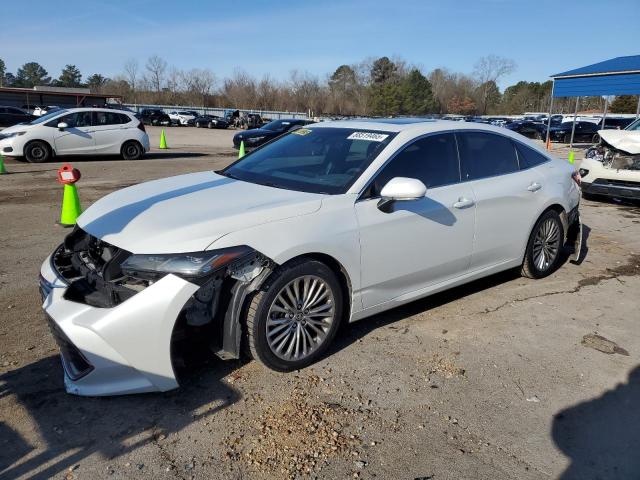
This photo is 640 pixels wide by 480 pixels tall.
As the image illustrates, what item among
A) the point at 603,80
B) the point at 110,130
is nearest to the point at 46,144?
the point at 110,130

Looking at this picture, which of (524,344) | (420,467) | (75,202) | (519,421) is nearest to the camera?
(420,467)

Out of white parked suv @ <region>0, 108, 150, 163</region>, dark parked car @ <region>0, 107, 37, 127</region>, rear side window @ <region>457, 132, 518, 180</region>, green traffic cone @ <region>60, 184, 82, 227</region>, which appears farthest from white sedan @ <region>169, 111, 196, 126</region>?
rear side window @ <region>457, 132, 518, 180</region>

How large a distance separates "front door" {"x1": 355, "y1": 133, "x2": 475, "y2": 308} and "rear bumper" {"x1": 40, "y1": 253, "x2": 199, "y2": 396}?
1381 millimetres

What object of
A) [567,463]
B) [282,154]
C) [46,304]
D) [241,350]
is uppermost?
[282,154]

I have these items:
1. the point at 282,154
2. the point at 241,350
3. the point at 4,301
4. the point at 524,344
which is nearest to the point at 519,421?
the point at 524,344

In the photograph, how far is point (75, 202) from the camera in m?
7.14

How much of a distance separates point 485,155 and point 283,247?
8.14 ft

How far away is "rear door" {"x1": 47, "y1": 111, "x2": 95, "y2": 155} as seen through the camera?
1452cm

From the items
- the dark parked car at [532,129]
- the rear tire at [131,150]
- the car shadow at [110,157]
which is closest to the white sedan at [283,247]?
the rear tire at [131,150]

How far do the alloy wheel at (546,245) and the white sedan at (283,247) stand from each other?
1.33 feet

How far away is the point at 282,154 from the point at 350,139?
646mm

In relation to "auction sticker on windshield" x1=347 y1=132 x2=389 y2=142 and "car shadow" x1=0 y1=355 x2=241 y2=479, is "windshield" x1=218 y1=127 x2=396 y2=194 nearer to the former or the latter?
"auction sticker on windshield" x1=347 y1=132 x2=389 y2=142

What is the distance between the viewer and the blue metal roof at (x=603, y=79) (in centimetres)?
2347

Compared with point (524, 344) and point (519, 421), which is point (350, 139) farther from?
point (519, 421)
